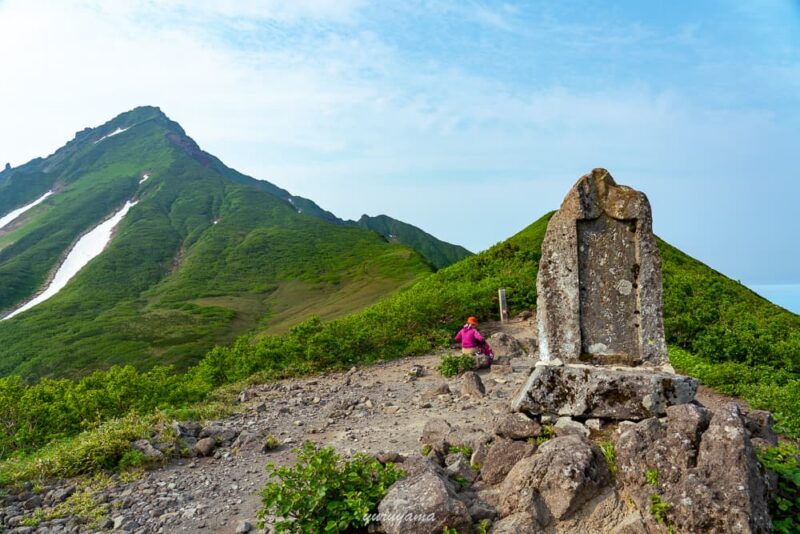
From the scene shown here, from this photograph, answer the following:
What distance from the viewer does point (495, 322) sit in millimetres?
20469

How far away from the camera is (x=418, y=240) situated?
145125 millimetres

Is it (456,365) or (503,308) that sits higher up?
(503,308)

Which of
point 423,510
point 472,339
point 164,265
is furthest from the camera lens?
point 164,265

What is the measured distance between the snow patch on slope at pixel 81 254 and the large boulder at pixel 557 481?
285ft

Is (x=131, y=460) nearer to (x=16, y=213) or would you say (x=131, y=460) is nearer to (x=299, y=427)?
(x=299, y=427)

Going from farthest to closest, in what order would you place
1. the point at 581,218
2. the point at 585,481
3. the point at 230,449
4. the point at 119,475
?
the point at 230,449 → the point at 119,475 → the point at 581,218 → the point at 585,481

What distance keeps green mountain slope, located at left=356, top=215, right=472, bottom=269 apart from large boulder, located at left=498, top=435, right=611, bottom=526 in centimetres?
10478

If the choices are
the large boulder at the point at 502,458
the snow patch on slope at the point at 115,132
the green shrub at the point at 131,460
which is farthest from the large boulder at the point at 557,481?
the snow patch on slope at the point at 115,132

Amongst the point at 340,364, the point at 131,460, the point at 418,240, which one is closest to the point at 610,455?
the point at 131,460

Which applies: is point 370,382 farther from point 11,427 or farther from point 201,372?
point 11,427

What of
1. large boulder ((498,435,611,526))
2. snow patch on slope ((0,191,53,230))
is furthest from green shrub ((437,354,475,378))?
snow patch on slope ((0,191,53,230))

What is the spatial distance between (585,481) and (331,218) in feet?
591

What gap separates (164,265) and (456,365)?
293ft

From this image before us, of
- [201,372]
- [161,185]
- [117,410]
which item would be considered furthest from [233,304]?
[161,185]
